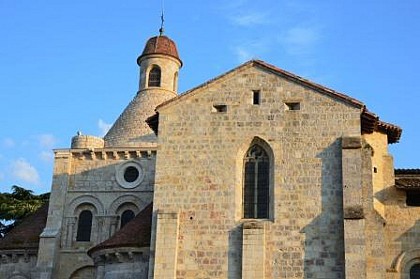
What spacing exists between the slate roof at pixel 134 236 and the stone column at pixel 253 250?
4010 millimetres

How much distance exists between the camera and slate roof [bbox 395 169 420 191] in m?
25.9

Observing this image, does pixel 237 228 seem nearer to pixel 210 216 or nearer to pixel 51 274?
pixel 210 216

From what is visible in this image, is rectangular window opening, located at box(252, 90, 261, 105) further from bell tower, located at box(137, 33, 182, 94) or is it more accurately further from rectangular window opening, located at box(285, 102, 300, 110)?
bell tower, located at box(137, 33, 182, 94)

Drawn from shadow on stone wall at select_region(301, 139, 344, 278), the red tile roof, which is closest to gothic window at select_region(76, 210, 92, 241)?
the red tile roof

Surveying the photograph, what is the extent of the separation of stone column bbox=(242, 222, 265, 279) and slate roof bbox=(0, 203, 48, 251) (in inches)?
547

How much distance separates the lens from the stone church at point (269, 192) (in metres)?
23.7

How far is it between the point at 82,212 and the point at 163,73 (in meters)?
10.0

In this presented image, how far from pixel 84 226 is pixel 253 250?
43.3ft

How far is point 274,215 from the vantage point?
24234 mm

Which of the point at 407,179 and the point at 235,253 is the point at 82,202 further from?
the point at 407,179

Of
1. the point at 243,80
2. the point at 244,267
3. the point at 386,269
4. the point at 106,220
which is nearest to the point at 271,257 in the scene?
the point at 244,267

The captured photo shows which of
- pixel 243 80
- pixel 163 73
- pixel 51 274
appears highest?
pixel 163 73

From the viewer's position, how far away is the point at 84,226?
1348 inches

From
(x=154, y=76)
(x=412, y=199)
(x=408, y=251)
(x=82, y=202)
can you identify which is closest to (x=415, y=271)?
(x=408, y=251)
